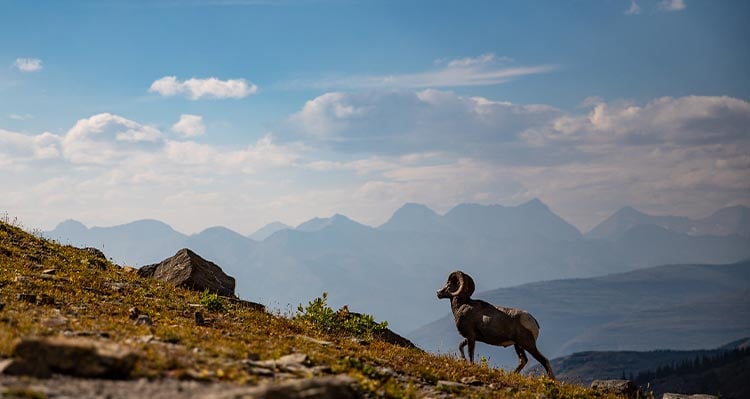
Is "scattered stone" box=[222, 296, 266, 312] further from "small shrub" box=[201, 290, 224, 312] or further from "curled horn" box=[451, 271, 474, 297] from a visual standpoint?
"curled horn" box=[451, 271, 474, 297]

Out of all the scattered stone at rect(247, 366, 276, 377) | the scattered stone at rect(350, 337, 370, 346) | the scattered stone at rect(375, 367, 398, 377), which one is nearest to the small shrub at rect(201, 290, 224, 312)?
the scattered stone at rect(350, 337, 370, 346)

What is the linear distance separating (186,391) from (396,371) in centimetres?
655

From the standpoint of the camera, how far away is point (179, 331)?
14375 millimetres

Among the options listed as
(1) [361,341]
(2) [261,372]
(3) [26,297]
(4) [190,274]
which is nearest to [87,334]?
(2) [261,372]

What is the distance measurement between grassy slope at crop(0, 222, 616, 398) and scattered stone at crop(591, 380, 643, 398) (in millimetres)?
2179

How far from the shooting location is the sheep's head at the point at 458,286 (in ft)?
80.3

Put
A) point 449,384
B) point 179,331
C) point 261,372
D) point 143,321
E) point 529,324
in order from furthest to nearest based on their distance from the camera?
1. point 529,324
2. point 143,321
3. point 449,384
4. point 179,331
5. point 261,372

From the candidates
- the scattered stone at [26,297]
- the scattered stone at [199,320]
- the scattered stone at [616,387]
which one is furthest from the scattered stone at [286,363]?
the scattered stone at [616,387]

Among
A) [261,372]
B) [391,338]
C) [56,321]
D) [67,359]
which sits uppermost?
[56,321]

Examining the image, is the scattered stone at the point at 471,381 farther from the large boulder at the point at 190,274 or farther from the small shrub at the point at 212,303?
the large boulder at the point at 190,274

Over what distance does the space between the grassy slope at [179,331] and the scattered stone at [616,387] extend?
2179 mm

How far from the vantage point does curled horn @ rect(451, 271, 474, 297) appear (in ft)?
80.2

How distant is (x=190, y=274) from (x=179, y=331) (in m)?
10.8

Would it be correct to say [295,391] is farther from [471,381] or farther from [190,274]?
[190,274]
